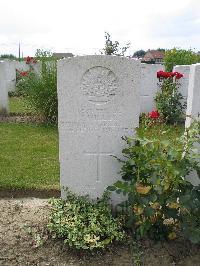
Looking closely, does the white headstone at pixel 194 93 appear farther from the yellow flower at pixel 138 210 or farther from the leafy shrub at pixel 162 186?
the yellow flower at pixel 138 210

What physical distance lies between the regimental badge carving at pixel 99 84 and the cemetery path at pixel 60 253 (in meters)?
1.29

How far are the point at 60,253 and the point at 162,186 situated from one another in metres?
1.04

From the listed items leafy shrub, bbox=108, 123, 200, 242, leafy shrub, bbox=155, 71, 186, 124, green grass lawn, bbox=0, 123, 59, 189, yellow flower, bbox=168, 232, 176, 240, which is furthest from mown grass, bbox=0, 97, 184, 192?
leafy shrub, bbox=155, 71, 186, 124

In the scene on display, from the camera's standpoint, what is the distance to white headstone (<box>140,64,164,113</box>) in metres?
9.92

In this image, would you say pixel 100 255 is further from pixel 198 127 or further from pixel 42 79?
pixel 42 79

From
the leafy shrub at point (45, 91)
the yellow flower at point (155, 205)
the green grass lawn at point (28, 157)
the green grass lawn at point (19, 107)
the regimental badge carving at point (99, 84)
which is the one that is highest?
the regimental badge carving at point (99, 84)

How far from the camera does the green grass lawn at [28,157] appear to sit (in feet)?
15.7

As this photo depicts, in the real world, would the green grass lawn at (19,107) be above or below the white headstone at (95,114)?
below

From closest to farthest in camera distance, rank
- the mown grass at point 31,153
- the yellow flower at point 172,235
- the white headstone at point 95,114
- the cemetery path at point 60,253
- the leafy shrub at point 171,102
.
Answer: the cemetery path at point 60,253, the yellow flower at point 172,235, the white headstone at point 95,114, the mown grass at point 31,153, the leafy shrub at point 171,102

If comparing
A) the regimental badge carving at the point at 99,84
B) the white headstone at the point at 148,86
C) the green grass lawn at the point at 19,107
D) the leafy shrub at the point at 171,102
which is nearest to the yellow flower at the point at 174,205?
the regimental badge carving at the point at 99,84

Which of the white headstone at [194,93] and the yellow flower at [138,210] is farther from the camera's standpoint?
the white headstone at [194,93]

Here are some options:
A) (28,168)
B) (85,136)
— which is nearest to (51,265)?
(85,136)

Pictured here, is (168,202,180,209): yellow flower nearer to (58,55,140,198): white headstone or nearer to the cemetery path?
the cemetery path

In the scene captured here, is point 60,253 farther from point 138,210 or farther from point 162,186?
point 162,186
